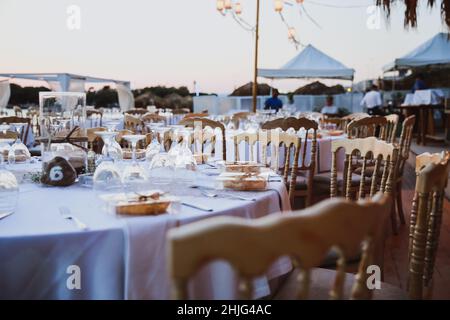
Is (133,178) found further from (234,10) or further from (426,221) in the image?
(234,10)

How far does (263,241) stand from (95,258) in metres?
0.69

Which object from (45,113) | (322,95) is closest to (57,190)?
(45,113)

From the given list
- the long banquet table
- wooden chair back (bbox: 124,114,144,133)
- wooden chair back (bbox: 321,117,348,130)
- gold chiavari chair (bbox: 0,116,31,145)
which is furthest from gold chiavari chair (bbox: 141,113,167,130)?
the long banquet table

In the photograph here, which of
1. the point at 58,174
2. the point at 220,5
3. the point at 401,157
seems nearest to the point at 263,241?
the point at 58,174

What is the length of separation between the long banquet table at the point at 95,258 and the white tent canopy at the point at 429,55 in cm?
1059

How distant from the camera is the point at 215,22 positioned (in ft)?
36.3

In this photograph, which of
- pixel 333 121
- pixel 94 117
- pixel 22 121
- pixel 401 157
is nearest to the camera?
pixel 401 157

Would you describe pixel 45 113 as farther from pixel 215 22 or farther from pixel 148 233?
pixel 215 22

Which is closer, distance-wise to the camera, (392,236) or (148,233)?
(148,233)

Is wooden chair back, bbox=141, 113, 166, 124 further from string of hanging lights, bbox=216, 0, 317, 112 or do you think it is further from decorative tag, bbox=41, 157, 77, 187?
decorative tag, bbox=41, 157, 77, 187

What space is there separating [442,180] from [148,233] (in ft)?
3.02

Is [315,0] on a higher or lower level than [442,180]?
higher

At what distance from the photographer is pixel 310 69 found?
11.8 m
